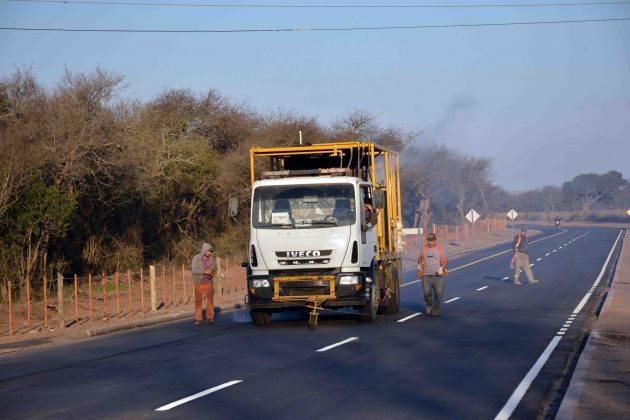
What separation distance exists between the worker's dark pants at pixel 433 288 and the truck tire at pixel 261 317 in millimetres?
3723

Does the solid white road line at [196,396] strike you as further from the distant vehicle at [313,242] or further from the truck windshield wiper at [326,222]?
the truck windshield wiper at [326,222]

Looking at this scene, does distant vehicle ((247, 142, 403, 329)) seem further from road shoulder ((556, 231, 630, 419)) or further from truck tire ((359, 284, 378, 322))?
road shoulder ((556, 231, 630, 419))

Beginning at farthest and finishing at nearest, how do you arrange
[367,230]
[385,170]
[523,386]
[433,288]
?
[385,170], [433,288], [367,230], [523,386]

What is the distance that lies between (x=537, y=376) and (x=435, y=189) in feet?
286

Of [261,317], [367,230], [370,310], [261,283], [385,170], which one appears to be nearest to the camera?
[261,283]

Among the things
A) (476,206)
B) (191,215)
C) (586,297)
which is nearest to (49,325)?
(586,297)

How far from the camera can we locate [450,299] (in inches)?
1063

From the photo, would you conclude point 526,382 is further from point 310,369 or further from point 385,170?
point 385,170

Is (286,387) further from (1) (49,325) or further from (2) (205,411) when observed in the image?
(1) (49,325)

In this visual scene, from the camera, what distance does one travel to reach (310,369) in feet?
43.1

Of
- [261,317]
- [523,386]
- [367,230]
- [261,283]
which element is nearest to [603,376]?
[523,386]

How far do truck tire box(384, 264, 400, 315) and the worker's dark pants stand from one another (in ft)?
2.30

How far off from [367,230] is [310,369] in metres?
6.40

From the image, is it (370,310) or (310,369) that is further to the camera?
(370,310)
